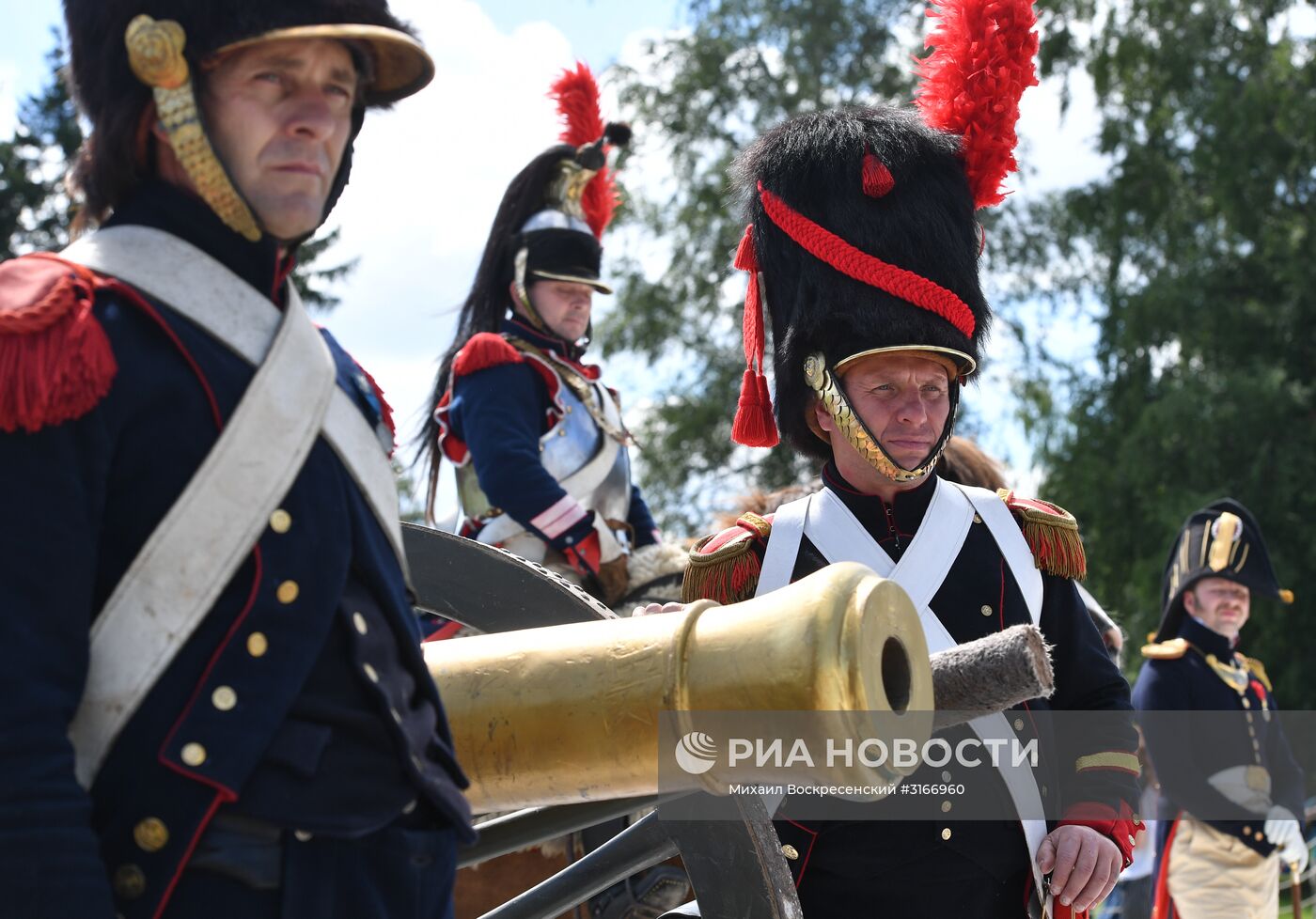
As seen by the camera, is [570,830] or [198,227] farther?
[570,830]

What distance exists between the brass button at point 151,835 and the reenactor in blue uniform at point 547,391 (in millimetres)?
3276

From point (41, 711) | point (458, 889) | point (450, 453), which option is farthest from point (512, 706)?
point (450, 453)

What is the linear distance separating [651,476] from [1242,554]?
1108 centimetres

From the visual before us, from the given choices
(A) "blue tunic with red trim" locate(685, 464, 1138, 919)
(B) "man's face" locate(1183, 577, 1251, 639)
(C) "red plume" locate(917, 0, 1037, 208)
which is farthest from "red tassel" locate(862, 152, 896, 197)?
(B) "man's face" locate(1183, 577, 1251, 639)

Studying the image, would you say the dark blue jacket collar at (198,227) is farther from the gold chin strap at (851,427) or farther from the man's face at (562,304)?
the man's face at (562,304)

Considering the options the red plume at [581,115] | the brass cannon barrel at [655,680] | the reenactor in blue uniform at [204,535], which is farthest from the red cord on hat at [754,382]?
the red plume at [581,115]

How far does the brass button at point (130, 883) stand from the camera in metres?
1.79

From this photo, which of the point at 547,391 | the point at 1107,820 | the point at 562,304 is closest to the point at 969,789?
the point at 1107,820

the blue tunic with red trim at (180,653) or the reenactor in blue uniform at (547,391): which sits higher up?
the reenactor in blue uniform at (547,391)

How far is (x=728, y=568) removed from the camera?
3.29 metres

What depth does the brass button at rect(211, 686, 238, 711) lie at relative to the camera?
5.99ft

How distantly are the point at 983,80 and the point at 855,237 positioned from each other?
1.43 ft

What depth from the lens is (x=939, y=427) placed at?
3.35 meters

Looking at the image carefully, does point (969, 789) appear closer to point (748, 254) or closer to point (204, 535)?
point (748, 254)
